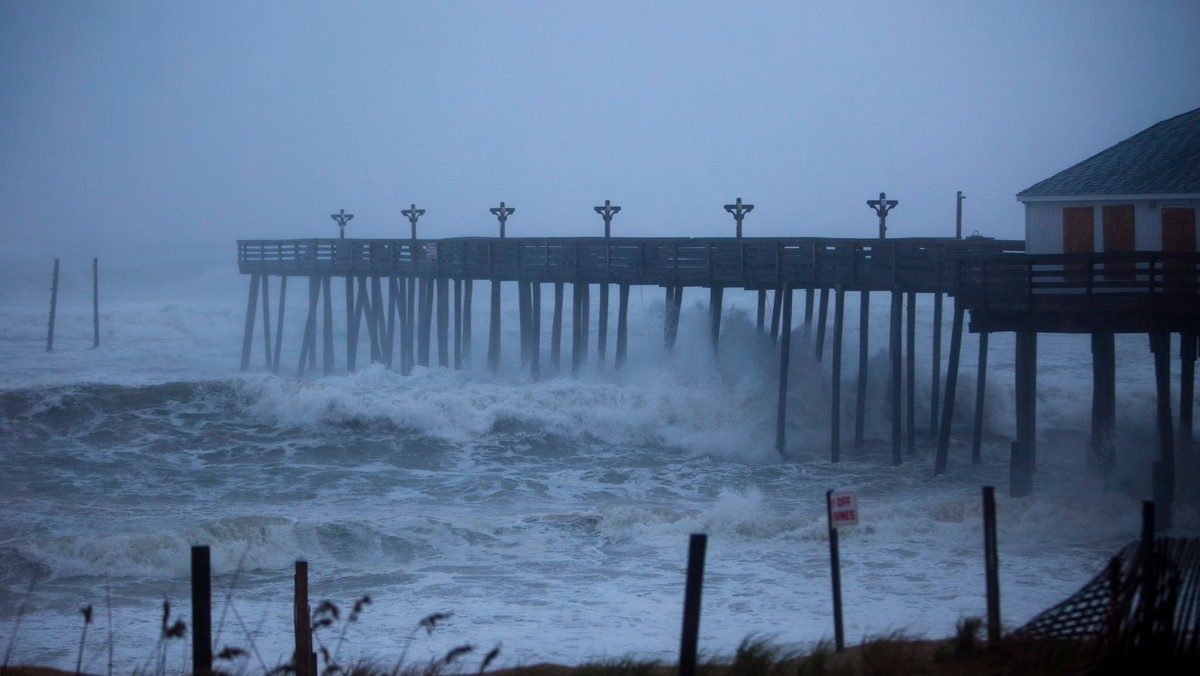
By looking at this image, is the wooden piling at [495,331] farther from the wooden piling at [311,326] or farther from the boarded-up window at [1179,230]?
the boarded-up window at [1179,230]

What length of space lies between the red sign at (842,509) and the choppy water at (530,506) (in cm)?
222

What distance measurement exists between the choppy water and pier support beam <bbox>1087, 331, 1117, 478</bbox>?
46 cm

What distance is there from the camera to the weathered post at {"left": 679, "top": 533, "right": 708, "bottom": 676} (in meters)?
5.27

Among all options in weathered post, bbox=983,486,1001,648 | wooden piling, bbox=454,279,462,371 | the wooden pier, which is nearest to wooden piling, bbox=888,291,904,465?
the wooden pier

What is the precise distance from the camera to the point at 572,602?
11.9m

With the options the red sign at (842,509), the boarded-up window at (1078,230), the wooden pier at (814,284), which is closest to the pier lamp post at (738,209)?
the wooden pier at (814,284)

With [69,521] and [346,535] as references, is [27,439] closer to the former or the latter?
[69,521]

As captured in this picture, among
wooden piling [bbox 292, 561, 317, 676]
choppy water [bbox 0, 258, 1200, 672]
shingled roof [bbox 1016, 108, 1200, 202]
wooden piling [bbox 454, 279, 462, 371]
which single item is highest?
shingled roof [bbox 1016, 108, 1200, 202]

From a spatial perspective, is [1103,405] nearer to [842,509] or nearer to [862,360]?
[862,360]

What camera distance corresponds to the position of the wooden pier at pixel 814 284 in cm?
1586

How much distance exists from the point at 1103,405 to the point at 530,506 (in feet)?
32.0

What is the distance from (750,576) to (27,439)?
1835 cm

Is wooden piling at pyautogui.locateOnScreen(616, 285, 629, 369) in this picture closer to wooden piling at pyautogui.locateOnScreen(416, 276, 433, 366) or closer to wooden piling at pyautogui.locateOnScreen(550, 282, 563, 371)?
wooden piling at pyautogui.locateOnScreen(550, 282, 563, 371)

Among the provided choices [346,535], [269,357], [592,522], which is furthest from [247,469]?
[269,357]
